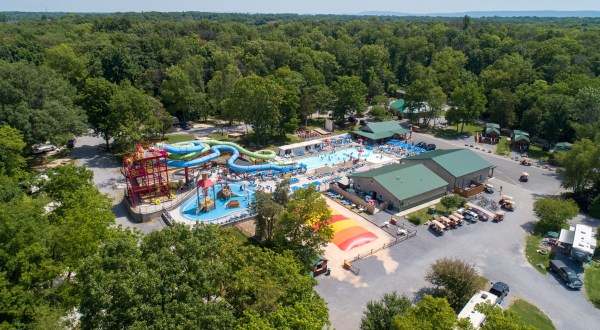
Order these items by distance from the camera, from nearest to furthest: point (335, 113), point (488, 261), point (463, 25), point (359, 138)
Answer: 1. point (488, 261)
2. point (359, 138)
3. point (335, 113)
4. point (463, 25)

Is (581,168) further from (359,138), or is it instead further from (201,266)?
(201,266)

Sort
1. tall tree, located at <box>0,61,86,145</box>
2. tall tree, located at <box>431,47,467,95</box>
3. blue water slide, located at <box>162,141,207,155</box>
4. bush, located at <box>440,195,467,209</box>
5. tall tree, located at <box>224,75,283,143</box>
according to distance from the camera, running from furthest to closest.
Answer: tall tree, located at <box>431,47,467,95</box>
tall tree, located at <box>224,75,283,143</box>
blue water slide, located at <box>162,141,207,155</box>
tall tree, located at <box>0,61,86,145</box>
bush, located at <box>440,195,467,209</box>

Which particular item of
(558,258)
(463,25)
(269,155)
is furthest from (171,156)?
(463,25)

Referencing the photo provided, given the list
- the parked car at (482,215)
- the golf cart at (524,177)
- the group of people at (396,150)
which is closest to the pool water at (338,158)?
the group of people at (396,150)

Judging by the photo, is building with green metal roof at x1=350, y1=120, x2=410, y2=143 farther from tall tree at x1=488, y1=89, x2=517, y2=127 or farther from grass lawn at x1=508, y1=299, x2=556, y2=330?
grass lawn at x1=508, y1=299, x2=556, y2=330

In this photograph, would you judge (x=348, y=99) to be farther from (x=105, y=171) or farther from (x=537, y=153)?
(x=105, y=171)

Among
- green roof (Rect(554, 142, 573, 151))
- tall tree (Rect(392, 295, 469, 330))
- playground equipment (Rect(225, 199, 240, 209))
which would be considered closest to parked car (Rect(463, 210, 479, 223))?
tall tree (Rect(392, 295, 469, 330))

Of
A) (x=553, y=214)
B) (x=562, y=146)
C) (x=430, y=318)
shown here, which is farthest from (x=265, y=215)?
(x=562, y=146)
